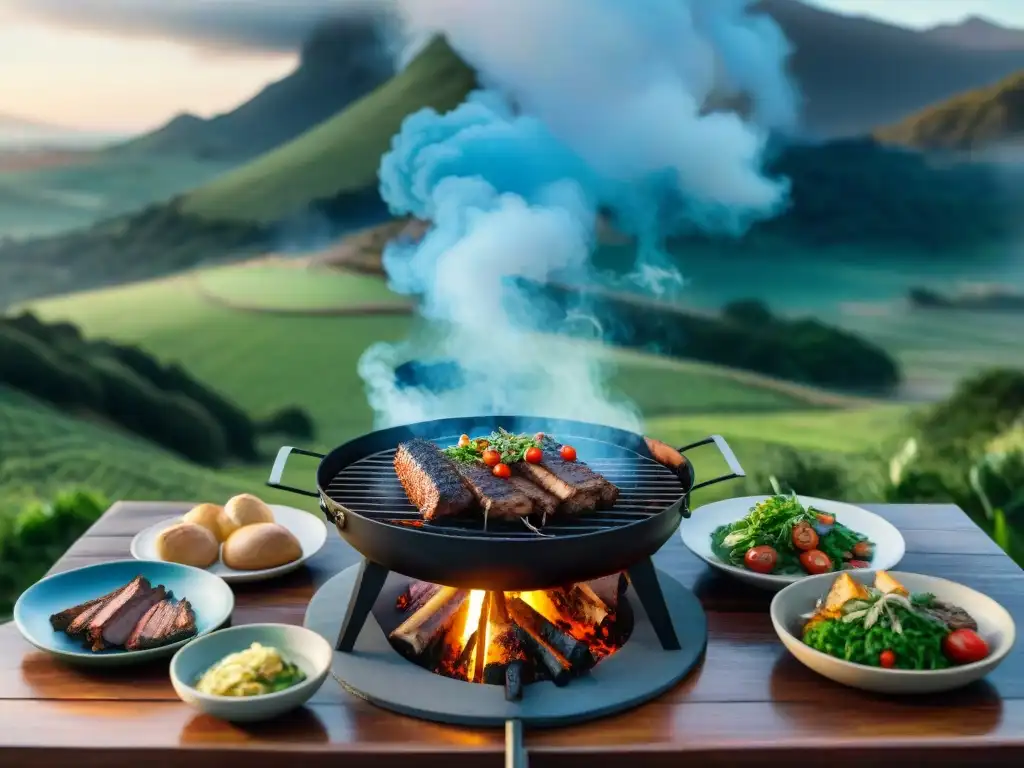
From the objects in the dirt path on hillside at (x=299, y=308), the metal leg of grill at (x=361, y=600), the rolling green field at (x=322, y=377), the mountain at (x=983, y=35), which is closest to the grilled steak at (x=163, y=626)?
the metal leg of grill at (x=361, y=600)

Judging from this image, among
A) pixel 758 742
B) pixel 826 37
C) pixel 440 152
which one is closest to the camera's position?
pixel 758 742

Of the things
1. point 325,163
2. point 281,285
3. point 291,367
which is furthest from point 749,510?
point 325,163

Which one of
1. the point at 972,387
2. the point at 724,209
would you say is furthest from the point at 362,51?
the point at 972,387

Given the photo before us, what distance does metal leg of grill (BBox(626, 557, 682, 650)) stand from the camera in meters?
2.86

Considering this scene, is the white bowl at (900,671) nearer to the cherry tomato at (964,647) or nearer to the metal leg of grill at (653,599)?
the cherry tomato at (964,647)

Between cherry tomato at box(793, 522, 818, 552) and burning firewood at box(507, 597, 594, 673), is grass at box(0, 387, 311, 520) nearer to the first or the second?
burning firewood at box(507, 597, 594, 673)

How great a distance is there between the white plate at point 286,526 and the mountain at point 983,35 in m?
5.77

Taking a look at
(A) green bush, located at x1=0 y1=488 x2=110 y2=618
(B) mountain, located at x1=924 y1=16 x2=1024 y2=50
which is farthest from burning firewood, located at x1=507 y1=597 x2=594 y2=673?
(B) mountain, located at x1=924 y1=16 x2=1024 y2=50

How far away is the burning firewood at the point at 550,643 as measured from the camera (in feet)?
9.20

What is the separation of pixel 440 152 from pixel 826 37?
10.2ft

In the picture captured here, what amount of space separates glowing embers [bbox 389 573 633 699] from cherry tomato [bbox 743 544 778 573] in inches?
17.5

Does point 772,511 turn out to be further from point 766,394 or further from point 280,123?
point 280,123

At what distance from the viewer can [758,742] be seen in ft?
8.25

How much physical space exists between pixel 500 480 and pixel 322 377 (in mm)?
4343
